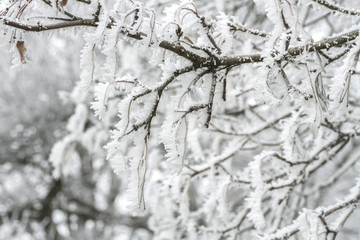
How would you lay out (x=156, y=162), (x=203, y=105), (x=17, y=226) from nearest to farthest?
(x=203, y=105) < (x=156, y=162) < (x=17, y=226)

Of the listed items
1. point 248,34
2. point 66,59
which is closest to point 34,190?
point 66,59

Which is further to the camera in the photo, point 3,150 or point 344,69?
point 3,150

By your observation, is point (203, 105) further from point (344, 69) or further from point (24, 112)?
point (24, 112)

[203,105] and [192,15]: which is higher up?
[192,15]

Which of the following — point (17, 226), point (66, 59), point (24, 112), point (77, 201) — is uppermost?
point (66, 59)

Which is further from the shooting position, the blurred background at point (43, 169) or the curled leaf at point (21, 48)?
the blurred background at point (43, 169)

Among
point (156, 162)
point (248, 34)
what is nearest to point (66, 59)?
point (156, 162)

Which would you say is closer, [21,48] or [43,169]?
[21,48]

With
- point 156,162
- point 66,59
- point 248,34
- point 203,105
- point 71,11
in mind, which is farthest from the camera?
point 66,59

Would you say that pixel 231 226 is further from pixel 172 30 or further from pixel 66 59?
pixel 66 59

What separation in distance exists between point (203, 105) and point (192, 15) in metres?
0.25

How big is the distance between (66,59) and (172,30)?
7.54 metres

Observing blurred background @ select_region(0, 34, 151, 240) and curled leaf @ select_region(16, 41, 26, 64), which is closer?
curled leaf @ select_region(16, 41, 26, 64)

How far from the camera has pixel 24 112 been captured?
7539mm
